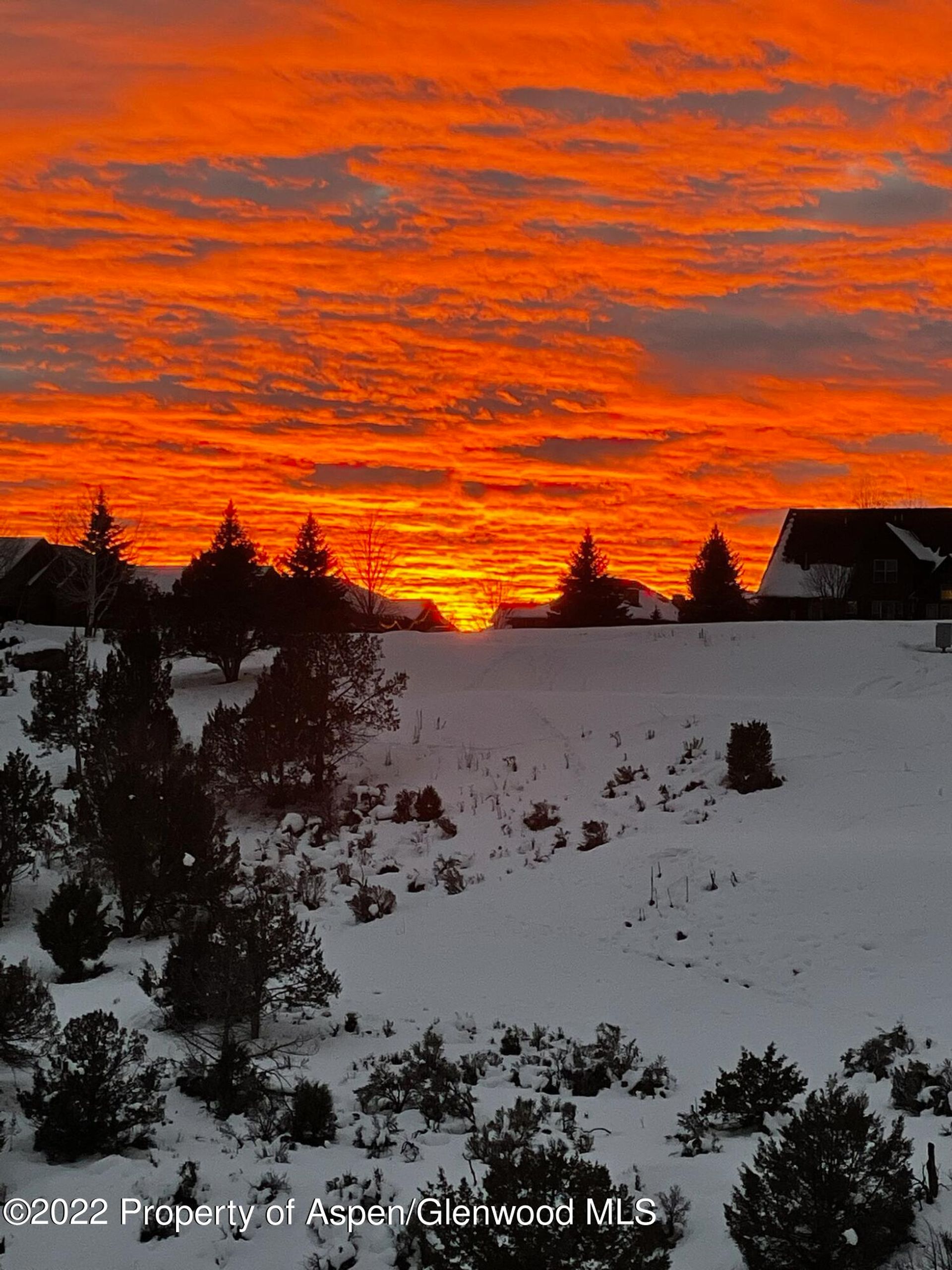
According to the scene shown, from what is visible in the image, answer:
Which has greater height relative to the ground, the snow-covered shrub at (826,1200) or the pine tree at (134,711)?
the pine tree at (134,711)

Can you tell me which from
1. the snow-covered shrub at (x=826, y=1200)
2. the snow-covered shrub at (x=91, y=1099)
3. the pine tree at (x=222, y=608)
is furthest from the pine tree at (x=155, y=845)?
the pine tree at (x=222, y=608)

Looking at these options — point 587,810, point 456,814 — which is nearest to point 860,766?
point 587,810

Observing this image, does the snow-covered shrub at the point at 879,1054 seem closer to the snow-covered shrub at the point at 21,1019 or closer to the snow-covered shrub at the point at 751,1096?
the snow-covered shrub at the point at 751,1096

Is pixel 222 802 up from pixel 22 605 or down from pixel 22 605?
down

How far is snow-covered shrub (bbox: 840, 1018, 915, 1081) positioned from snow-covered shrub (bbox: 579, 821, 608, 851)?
7960 mm

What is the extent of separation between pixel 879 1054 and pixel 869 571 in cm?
4671

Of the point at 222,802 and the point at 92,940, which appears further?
the point at 222,802

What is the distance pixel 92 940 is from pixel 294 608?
896 inches

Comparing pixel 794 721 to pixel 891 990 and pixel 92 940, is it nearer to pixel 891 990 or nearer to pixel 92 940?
pixel 891 990

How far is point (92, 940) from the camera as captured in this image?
14.0m

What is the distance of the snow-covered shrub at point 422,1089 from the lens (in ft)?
30.1

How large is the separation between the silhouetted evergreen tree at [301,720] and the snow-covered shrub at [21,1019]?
39.9 ft

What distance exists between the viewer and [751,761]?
66.9 ft

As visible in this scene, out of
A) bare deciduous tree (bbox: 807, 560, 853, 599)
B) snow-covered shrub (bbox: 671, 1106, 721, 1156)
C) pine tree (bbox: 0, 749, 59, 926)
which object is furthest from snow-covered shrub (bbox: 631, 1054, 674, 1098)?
bare deciduous tree (bbox: 807, 560, 853, 599)
